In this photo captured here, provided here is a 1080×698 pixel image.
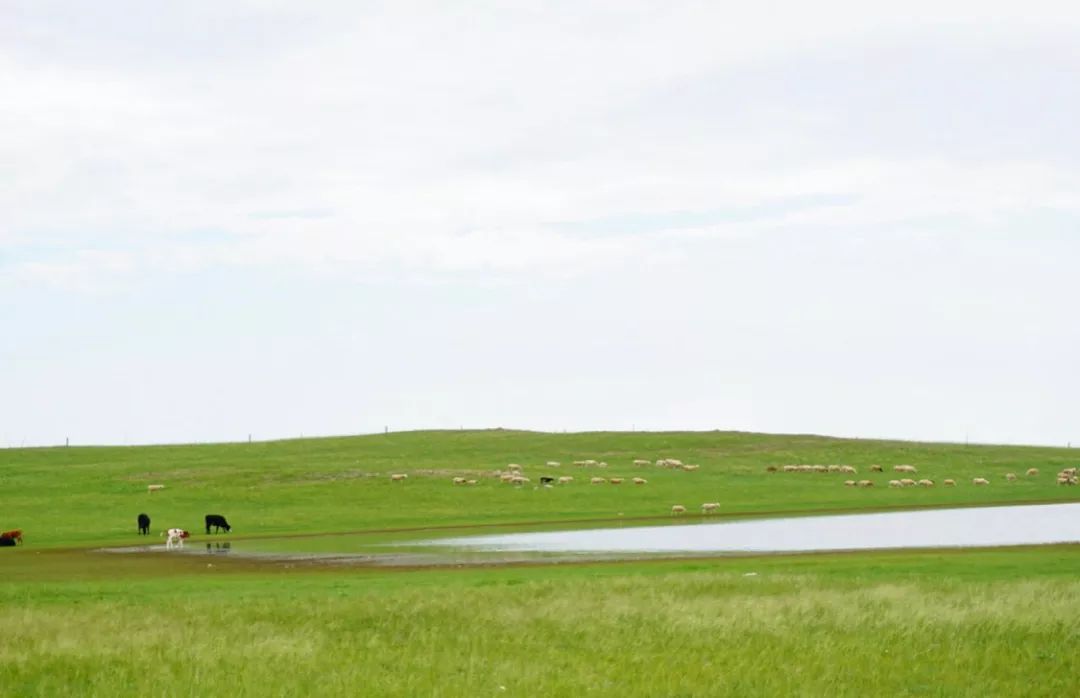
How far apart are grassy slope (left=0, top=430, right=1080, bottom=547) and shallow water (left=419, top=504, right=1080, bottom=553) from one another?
9993 mm

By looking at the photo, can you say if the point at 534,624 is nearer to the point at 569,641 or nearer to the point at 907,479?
the point at 569,641

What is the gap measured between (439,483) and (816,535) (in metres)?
37.8

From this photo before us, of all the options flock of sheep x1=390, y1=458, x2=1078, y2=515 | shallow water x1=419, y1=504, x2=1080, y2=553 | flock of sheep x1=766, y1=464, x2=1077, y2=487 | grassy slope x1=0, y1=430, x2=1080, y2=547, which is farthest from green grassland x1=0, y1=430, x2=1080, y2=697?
flock of sheep x1=766, y1=464, x2=1077, y2=487

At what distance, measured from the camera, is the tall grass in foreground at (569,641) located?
21344 mm

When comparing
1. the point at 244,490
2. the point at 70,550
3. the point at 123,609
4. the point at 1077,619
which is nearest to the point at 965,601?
the point at 1077,619

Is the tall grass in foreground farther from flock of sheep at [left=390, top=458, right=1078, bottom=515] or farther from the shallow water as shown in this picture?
flock of sheep at [left=390, top=458, right=1078, bottom=515]

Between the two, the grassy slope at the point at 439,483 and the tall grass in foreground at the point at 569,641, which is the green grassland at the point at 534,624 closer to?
the tall grass in foreground at the point at 569,641

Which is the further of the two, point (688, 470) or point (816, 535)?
point (688, 470)

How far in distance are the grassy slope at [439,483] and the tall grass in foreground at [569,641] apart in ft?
120

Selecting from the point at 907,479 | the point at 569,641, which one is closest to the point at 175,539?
the point at 569,641

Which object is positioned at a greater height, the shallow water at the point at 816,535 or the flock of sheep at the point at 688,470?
the flock of sheep at the point at 688,470

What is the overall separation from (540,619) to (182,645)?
24.2ft

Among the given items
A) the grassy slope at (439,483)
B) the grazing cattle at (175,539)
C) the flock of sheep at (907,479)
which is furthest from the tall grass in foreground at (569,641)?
the flock of sheep at (907,479)

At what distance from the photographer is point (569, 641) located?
1025 inches
